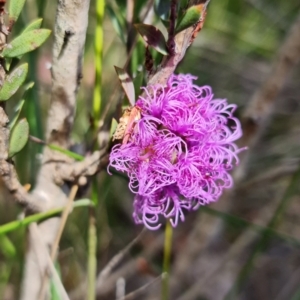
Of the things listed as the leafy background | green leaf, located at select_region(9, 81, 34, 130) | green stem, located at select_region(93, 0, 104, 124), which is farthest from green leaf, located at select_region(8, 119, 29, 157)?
the leafy background

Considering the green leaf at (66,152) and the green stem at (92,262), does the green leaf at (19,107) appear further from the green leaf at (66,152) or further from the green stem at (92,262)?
the green stem at (92,262)

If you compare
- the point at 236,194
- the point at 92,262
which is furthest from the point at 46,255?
the point at 236,194

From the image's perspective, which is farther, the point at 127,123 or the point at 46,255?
the point at 46,255

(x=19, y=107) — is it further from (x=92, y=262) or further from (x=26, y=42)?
(x=92, y=262)

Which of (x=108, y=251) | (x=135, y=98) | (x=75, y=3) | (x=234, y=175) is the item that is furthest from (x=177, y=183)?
(x=108, y=251)

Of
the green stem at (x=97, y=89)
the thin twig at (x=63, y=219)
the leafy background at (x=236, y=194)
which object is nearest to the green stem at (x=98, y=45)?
the green stem at (x=97, y=89)

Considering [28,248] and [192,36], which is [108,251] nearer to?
[28,248]
